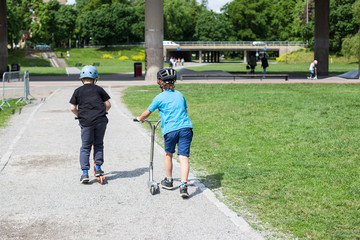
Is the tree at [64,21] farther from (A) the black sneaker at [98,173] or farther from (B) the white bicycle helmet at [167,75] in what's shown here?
(B) the white bicycle helmet at [167,75]

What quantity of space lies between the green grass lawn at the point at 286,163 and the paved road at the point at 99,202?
1.61ft

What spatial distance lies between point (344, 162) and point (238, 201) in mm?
3096

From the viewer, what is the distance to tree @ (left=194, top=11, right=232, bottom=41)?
113 m

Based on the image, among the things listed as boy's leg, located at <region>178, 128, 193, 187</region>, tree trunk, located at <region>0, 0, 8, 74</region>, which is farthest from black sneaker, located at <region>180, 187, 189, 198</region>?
tree trunk, located at <region>0, 0, 8, 74</region>

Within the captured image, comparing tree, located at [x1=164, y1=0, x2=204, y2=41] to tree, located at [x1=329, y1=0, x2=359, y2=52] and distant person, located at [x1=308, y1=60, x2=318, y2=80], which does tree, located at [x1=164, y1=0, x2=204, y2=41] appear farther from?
distant person, located at [x1=308, y1=60, x2=318, y2=80]

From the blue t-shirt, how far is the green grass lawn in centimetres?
111

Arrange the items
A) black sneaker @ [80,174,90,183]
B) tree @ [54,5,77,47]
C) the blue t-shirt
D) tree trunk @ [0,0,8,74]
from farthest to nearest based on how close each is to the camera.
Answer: tree @ [54,5,77,47] → tree trunk @ [0,0,8,74] → black sneaker @ [80,174,90,183] → the blue t-shirt

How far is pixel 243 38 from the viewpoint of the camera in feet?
374

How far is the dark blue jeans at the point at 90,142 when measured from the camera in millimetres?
6969

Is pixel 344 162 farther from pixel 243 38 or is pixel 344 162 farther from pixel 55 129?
pixel 243 38

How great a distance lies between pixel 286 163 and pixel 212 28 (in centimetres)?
10644

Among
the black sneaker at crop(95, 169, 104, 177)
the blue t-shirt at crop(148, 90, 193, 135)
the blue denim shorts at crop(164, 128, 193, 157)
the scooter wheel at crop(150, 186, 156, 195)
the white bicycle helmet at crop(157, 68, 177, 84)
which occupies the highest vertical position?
the white bicycle helmet at crop(157, 68, 177, 84)

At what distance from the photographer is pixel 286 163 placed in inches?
321

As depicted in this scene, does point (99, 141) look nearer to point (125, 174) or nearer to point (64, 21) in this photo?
point (125, 174)
